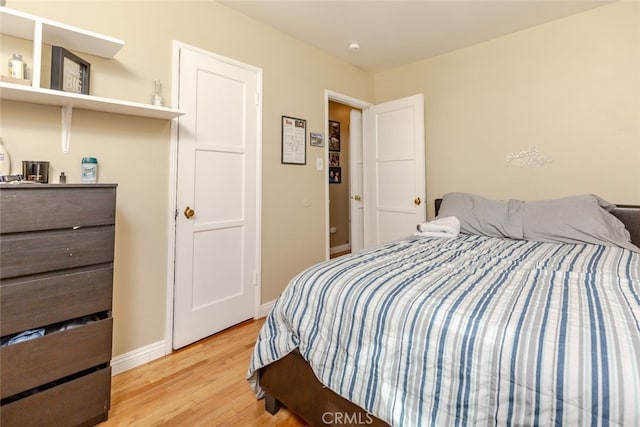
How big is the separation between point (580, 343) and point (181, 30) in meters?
2.58

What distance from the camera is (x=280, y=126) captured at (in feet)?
8.79

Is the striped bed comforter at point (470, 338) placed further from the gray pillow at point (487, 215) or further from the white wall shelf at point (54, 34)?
the white wall shelf at point (54, 34)

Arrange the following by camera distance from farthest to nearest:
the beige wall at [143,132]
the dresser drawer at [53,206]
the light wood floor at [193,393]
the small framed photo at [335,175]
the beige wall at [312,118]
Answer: the small framed photo at [335,175]
the beige wall at [312,118]
the beige wall at [143,132]
the light wood floor at [193,393]
the dresser drawer at [53,206]

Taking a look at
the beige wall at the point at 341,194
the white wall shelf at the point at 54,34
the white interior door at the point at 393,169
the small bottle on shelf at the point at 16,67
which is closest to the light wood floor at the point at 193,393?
the small bottle on shelf at the point at 16,67

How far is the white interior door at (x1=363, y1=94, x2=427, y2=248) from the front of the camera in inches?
123

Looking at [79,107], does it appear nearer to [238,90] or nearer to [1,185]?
[1,185]

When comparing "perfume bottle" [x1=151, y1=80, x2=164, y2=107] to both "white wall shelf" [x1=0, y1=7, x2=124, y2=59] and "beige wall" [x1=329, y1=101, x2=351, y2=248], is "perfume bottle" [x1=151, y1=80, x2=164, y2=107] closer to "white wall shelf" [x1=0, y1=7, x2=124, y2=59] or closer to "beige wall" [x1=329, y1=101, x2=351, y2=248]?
"white wall shelf" [x1=0, y1=7, x2=124, y2=59]

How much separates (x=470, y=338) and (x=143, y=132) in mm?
2039

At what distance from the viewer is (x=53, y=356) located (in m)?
1.25

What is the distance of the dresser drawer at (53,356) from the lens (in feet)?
3.80

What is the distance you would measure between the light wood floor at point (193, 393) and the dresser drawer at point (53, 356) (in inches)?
13.9

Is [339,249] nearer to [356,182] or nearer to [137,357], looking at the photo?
[356,182]

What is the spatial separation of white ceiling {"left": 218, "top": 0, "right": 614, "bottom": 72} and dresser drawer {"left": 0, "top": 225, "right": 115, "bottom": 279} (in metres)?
1.91

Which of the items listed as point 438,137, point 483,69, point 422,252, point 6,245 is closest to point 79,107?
point 6,245
